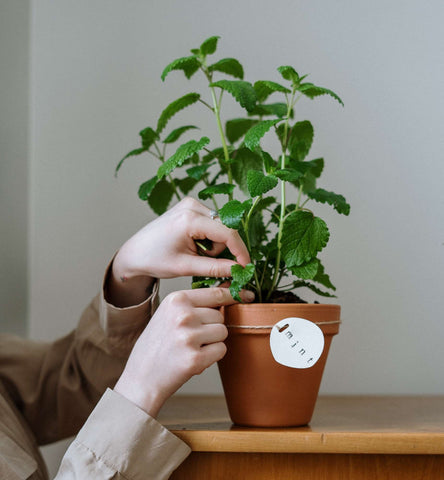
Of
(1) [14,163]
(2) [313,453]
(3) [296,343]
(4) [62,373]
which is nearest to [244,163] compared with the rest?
(3) [296,343]

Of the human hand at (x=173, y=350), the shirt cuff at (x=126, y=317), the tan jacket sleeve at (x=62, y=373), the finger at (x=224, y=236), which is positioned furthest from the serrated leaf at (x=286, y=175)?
the tan jacket sleeve at (x=62, y=373)

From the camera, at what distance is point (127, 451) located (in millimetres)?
742

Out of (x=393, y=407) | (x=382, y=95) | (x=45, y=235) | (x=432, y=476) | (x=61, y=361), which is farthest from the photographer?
(x=45, y=235)

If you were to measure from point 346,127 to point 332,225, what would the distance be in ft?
0.85

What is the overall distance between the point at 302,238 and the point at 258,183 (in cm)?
12

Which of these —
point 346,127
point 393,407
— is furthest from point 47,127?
point 393,407

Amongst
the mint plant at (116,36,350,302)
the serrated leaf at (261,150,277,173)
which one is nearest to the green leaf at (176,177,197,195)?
the mint plant at (116,36,350,302)

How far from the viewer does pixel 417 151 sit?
139 centimetres

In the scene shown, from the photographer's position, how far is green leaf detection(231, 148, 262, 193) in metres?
0.96

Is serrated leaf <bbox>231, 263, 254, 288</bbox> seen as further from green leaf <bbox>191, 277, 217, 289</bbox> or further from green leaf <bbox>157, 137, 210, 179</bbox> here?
green leaf <bbox>157, 137, 210, 179</bbox>

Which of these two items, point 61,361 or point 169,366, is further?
point 61,361

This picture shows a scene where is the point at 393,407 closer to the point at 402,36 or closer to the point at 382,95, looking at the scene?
the point at 382,95

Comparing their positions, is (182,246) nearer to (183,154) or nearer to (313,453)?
(183,154)

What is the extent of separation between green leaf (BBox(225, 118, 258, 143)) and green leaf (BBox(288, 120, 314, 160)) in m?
0.09
